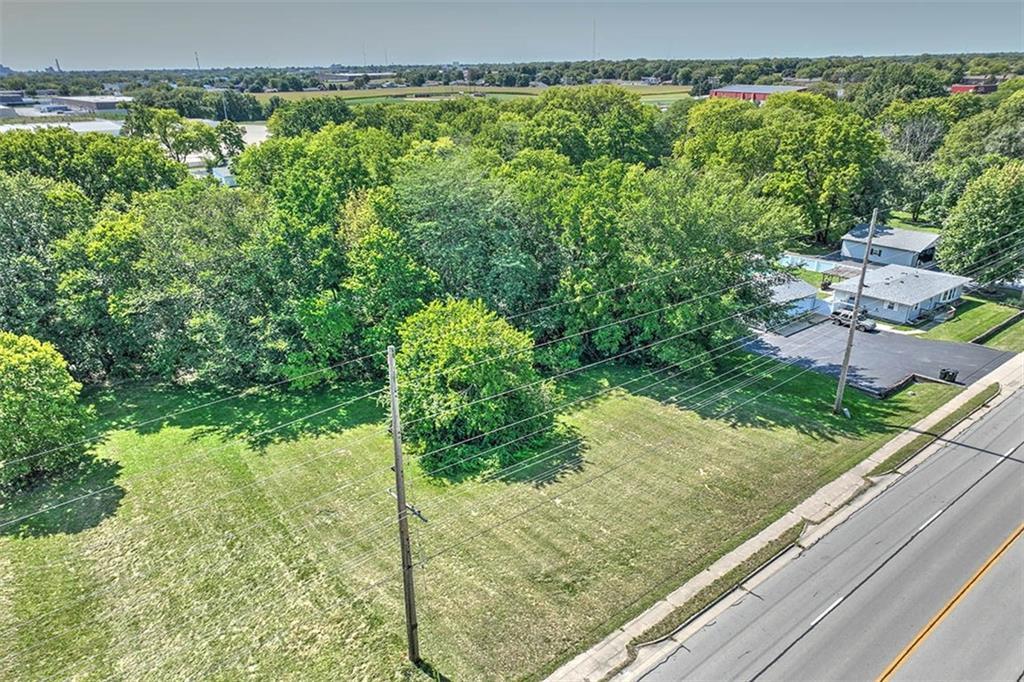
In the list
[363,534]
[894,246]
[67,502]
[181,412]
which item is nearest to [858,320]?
[894,246]

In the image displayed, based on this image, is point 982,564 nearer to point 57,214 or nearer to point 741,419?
point 741,419

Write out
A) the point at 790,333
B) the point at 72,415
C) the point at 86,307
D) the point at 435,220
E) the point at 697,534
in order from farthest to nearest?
the point at 790,333, the point at 435,220, the point at 86,307, the point at 72,415, the point at 697,534

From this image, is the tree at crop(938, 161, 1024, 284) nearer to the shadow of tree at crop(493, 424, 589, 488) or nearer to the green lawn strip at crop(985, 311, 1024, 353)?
the green lawn strip at crop(985, 311, 1024, 353)

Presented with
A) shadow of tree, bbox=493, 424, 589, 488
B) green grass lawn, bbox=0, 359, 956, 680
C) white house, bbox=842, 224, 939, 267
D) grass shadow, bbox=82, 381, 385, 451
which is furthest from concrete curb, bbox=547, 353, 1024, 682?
white house, bbox=842, 224, 939, 267

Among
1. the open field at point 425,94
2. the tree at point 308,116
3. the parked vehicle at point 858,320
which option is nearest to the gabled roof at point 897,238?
the parked vehicle at point 858,320

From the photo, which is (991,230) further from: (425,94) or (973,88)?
(425,94)

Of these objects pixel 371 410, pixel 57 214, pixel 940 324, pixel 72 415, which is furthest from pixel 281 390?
pixel 940 324
